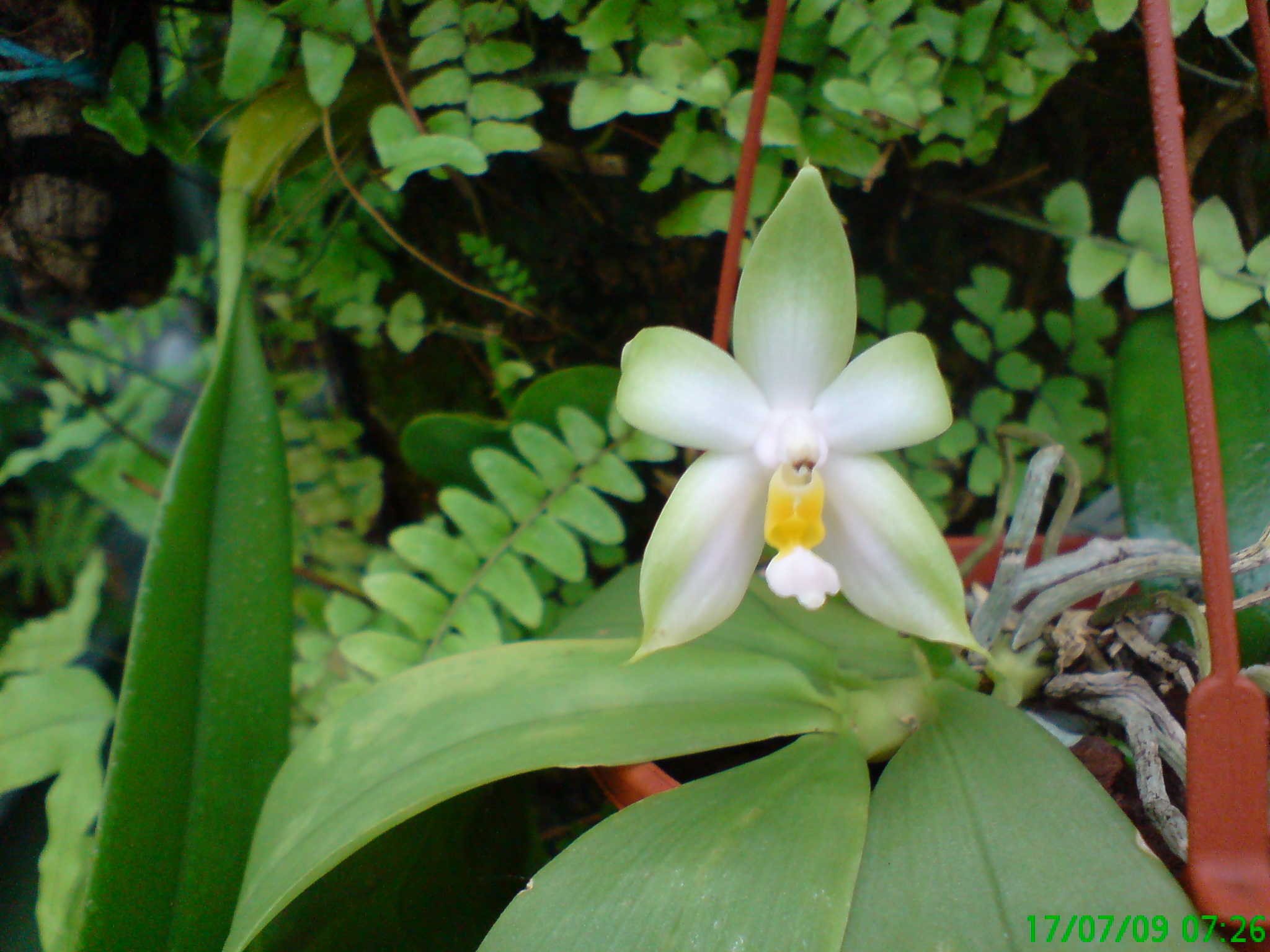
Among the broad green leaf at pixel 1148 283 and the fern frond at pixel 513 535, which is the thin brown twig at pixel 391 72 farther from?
the broad green leaf at pixel 1148 283

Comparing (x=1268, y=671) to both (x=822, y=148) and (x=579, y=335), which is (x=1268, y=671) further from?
(x=579, y=335)

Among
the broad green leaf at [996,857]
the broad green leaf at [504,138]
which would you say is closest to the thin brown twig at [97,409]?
the broad green leaf at [504,138]

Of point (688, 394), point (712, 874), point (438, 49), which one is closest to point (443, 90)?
point (438, 49)

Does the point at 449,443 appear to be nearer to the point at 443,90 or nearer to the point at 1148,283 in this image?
the point at 443,90

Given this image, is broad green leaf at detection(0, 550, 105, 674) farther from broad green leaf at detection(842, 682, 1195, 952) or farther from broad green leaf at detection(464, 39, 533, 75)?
broad green leaf at detection(842, 682, 1195, 952)

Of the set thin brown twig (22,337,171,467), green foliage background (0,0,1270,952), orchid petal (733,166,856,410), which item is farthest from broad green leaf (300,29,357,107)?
thin brown twig (22,337,171,467)

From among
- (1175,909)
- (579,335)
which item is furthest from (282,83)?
(1175,909)
